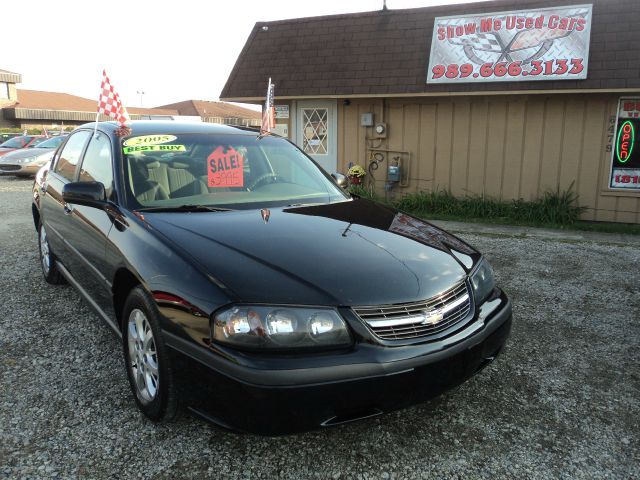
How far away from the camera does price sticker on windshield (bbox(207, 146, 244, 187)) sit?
3494 millimetres

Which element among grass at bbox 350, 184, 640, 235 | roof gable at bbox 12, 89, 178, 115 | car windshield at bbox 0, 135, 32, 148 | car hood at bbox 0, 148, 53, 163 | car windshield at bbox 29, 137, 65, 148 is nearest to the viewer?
A: grass at bbox 350, 184, 640, 235

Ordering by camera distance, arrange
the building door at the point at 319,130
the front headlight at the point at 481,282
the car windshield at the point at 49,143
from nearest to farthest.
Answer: the front headlight at the point at 481,282 → the building door at the point at 319,130 → the car windshield at the point at 49,143

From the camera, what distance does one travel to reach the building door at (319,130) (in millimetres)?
10938

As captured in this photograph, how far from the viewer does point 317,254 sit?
2.59 meters

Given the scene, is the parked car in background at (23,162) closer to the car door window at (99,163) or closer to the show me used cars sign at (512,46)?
the show me used cars sign at (512,46)

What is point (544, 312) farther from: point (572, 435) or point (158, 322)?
point (158, 322)

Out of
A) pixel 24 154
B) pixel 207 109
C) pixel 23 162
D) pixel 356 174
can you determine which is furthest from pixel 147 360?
pixel 207 109

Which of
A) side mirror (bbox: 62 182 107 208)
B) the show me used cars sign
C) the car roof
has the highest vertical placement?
the show me used cars sign

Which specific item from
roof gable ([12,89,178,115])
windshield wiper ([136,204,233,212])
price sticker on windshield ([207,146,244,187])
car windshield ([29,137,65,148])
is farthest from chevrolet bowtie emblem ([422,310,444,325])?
roof gable ([12,89,178,115])

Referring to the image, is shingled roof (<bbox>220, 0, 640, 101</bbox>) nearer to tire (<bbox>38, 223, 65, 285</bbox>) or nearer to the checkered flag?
the checkered flag

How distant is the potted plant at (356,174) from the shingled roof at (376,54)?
1.53m

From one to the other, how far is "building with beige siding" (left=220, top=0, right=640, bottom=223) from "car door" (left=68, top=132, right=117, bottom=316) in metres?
6.80

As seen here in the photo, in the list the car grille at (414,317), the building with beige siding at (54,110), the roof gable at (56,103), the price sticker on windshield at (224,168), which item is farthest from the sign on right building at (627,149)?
the roof gable at (56,103)

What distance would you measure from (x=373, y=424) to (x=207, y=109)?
46.7 meters
